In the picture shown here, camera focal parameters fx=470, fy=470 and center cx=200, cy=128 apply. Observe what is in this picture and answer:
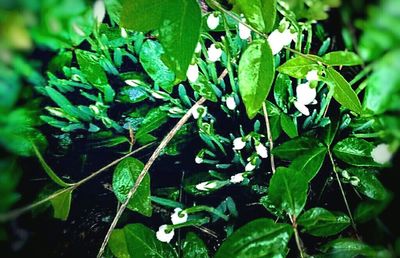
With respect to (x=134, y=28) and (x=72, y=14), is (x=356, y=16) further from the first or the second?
(x=134, y=28)

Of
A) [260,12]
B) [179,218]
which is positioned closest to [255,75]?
[260,12]

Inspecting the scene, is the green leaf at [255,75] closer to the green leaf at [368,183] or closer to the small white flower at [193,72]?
the small white flower at [193,72]

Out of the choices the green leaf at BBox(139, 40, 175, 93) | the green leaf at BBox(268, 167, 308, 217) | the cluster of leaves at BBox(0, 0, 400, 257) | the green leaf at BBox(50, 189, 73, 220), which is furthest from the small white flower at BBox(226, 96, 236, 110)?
the green leaf at BBox(50, 189, 73, 220)

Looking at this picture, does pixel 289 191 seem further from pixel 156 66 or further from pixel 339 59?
pixel 156 66

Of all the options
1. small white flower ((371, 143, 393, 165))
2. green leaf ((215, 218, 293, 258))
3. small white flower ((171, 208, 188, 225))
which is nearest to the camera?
green leaf ((215, 218, 293, 258))

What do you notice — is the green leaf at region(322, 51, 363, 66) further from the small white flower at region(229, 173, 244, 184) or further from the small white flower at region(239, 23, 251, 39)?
the small white flower at region(229, 173, 244, 184)

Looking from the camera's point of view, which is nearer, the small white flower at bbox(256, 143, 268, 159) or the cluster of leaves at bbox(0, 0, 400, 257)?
the cluster of leaves at bbox(0, 0, 400, 257)
